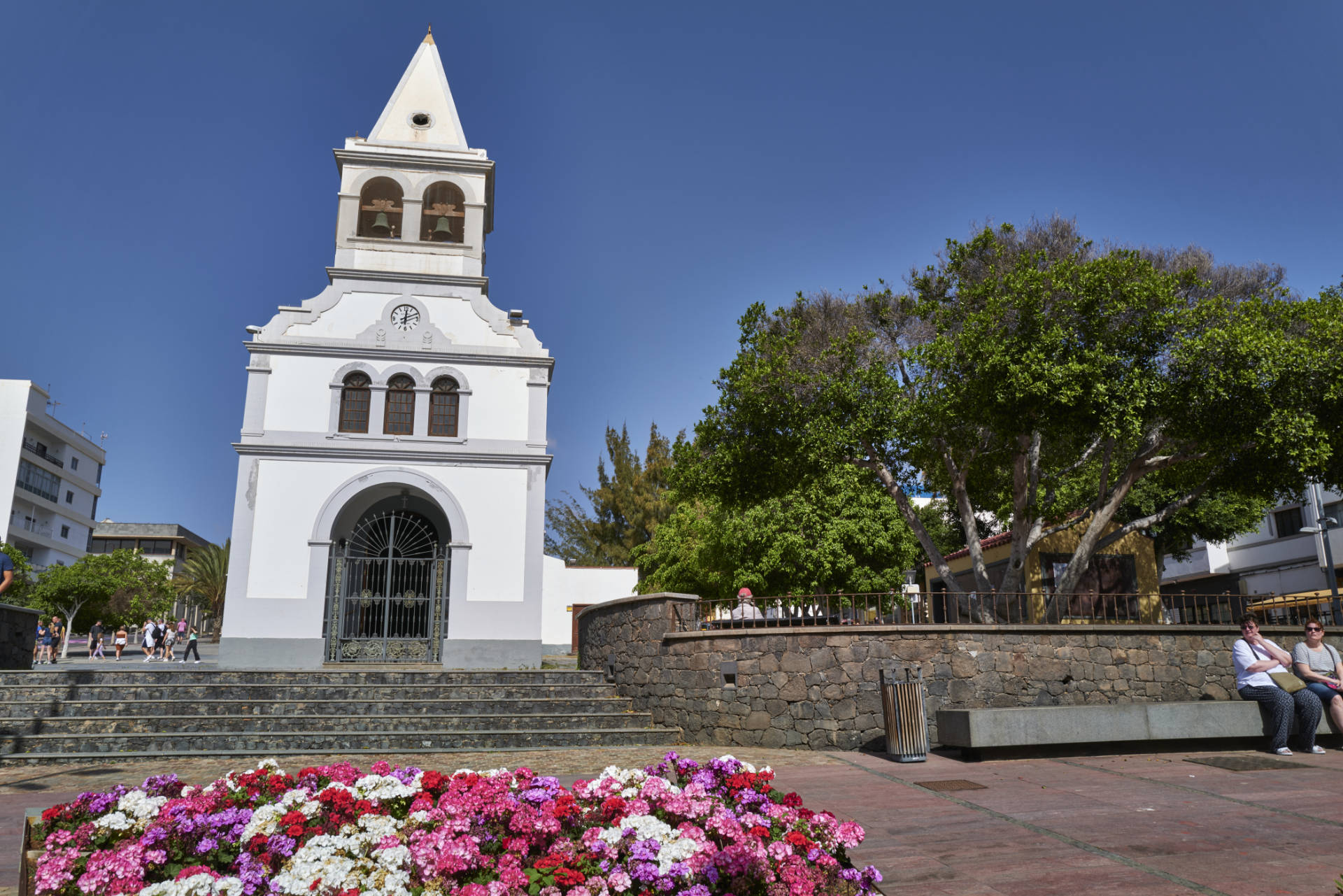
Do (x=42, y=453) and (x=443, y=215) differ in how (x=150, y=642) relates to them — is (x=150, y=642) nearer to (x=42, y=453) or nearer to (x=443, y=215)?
(x=443, y=215)

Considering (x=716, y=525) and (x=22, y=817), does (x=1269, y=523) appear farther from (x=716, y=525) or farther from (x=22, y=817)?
(x=22, y=817)

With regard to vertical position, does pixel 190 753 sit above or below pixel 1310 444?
below

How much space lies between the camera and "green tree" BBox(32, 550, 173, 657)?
39.5 metres

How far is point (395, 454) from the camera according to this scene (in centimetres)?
1766

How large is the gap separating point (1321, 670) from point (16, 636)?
59.4 ft

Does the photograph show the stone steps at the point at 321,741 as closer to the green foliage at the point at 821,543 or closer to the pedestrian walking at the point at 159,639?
the green foliage at the point at 821,543

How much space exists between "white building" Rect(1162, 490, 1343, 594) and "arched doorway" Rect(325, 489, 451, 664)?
29.0 meters

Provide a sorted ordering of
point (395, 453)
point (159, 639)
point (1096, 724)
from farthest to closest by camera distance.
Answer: point (159, 639) < point (395, 453) < point (1096, 724)

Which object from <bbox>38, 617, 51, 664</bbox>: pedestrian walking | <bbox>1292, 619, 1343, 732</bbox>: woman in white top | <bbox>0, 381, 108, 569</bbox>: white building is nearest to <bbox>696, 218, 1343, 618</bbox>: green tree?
<bbox>1292, 619, 1343, 732</bbox>: woman in white top

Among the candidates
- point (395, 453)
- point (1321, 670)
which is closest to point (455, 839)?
point (1321, 670)

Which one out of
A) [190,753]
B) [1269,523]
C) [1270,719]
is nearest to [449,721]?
[190,753]

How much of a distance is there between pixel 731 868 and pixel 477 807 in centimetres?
124

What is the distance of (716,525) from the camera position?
28766mm

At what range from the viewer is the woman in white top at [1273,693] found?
9.91 m
